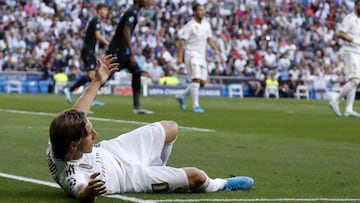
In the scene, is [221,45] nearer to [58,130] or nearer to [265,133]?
[265,133]

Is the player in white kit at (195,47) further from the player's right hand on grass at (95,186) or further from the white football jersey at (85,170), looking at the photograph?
the player's right hand on grass at (95,186)

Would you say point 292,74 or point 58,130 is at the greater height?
point 58,130

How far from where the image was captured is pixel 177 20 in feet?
143

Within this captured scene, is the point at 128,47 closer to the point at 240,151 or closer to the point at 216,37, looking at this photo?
the point at 240,151

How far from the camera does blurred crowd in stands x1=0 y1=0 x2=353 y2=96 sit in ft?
127

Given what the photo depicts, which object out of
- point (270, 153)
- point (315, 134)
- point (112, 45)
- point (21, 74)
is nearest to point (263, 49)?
point (21, 74)

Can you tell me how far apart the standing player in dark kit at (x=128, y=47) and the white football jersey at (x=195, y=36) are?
2615mm

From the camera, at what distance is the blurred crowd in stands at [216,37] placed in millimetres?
38562

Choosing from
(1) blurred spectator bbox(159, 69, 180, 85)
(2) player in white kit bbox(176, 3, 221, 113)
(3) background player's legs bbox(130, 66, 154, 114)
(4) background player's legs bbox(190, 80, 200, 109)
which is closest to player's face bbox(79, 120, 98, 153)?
(3) background player's legs bbox(130, 66, 154, 114)

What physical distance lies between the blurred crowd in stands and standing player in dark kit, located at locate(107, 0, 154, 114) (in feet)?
54.5

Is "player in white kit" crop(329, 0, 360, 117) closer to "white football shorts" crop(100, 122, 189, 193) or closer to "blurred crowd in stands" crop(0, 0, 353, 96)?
"white football shorts" crop(100, 122, 189, 193)

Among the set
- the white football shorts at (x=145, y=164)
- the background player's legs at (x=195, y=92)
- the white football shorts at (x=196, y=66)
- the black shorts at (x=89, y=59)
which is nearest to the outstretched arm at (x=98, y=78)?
the white football shorts at (x=145, y=164)

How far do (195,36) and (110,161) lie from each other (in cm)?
1479

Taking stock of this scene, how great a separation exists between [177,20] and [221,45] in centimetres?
277
